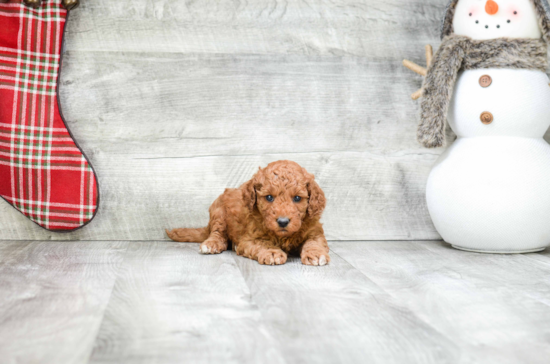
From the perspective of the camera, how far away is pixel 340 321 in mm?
1009

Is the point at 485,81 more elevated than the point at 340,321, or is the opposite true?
the point at 485,81

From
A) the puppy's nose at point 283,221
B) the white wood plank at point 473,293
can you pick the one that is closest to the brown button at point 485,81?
the white wood plank at point 473,293

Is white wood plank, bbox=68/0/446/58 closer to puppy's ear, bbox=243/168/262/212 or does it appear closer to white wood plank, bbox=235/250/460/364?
puppy's ear, bbox=243/168/262/212

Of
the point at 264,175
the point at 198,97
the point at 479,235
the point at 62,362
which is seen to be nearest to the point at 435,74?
the point at 479,235

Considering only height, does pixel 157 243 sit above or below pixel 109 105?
below

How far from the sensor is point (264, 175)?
1.60 metres

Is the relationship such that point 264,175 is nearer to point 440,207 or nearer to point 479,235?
point 440,207

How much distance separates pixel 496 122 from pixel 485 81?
145mm

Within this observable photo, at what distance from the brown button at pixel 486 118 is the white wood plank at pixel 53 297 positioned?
130 cm

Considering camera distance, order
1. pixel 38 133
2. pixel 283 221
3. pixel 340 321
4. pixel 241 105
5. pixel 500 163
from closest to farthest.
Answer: pixel 340 321, pixel 283 221, pixel 500 163, pixel 38 133, pixel 241 105

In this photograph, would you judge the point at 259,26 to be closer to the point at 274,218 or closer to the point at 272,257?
the point at 274,218

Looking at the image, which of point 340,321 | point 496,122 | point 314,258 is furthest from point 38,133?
point 496,122

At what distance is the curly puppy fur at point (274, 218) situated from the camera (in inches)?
61.1

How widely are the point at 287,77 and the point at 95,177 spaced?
2.78 ft
